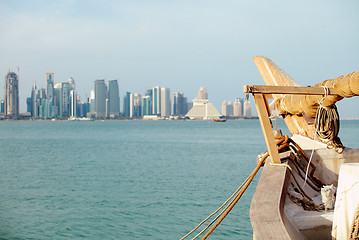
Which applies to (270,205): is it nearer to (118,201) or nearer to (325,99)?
(325,99)

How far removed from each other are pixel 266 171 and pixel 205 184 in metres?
14.1

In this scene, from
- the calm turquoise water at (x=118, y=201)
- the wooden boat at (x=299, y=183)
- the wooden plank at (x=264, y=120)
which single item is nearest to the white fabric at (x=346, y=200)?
the wooden boat at (x=299, y=183)

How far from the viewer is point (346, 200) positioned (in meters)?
4.05

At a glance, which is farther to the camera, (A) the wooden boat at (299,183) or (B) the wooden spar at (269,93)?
(B) the wooden spar at (269,93)

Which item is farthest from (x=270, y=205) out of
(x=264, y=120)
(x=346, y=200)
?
(x=264, y=120)

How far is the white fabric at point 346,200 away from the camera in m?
3.96

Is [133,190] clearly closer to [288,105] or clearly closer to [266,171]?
[288,105]

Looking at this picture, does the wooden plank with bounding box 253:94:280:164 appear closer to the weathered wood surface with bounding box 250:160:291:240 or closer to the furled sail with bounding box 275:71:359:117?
the weathered wood surface with bounding box 250:160:291:240

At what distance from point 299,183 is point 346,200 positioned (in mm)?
2859

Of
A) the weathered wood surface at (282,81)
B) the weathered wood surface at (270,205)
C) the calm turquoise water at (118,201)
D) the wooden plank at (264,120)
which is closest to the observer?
the weathered wood surface at (270,205)

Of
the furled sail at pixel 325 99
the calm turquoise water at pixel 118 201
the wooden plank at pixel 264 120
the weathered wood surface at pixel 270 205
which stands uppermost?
the furled sail at pixel 325 99

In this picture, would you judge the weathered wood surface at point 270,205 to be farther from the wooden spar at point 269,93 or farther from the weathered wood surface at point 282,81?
the weathered wood surface at point 282,81

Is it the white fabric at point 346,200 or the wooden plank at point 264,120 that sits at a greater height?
the wooden plank at point 264,120

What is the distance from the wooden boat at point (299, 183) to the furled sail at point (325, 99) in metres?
0.03
